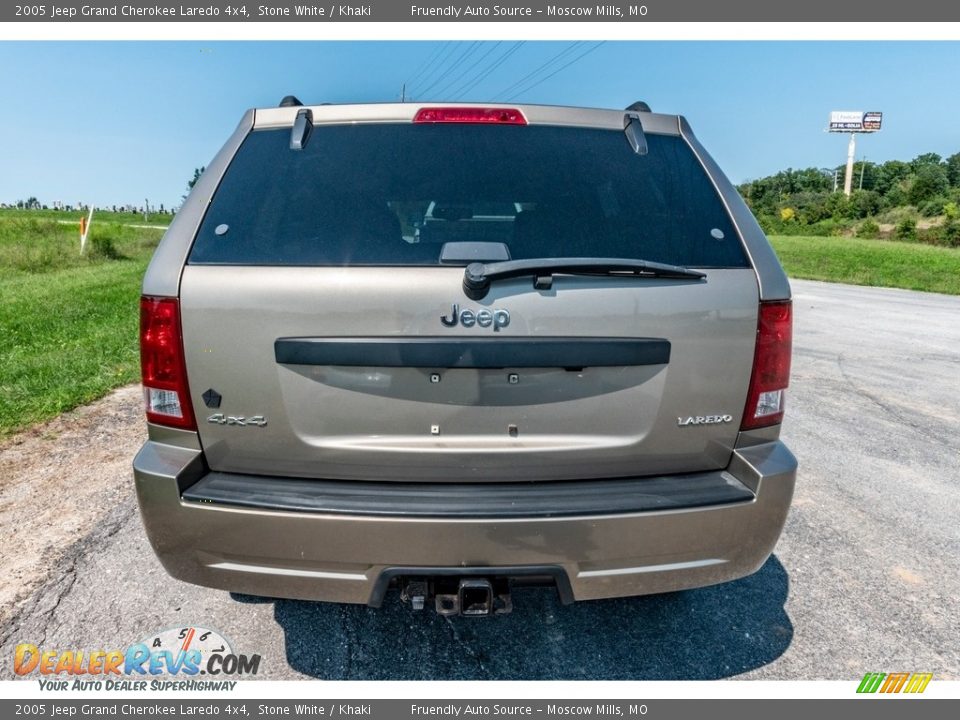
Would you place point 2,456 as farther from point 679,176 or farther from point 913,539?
point 913,539

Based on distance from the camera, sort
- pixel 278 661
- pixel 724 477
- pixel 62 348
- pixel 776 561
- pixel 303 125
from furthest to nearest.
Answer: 1. pixel 62 348
2. pixel 776 561
3. pixel 278 661
4. pixel 303 125
5. pixel 724 477

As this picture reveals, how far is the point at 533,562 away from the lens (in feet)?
6.35

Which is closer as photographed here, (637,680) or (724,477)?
(724,477)

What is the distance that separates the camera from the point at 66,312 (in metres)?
9.95

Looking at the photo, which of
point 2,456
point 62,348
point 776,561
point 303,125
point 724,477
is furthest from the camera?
point 62,348

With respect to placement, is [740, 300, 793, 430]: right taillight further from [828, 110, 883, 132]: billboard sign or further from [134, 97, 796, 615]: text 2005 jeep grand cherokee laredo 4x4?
[828, 110, 883, 132]: billboard sign

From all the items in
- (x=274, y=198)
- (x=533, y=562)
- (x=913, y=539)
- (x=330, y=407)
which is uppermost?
(x=274, y=198)

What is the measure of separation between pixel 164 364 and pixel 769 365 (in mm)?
1962

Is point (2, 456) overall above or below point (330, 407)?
below

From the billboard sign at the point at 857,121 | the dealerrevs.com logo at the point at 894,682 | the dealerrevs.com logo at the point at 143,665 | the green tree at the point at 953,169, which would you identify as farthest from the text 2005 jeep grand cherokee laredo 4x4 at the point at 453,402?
the billboard sign at the point at 857,121

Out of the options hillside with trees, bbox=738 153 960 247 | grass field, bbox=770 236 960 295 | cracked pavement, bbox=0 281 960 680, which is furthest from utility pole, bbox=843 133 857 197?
cracked pavement, bbox=0 281 960 680

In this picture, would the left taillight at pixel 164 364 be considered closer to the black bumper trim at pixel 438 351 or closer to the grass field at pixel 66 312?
the black bumper trim at pixel 438 351
